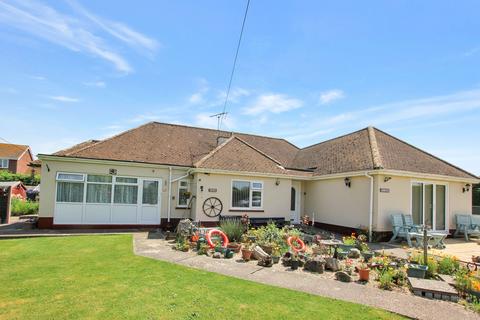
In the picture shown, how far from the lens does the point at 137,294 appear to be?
5.69m

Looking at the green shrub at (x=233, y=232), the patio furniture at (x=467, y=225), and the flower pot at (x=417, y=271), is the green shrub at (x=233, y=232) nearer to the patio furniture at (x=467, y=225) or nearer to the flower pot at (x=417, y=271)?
the flower pot at (x=417, y=271)

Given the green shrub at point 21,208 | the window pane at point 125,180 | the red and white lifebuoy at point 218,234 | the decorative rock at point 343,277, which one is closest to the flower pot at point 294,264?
the decorative rock at point 343,277

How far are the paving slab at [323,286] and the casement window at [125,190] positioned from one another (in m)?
5.65

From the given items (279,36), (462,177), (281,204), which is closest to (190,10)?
(279,36)

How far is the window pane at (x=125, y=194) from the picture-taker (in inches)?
582

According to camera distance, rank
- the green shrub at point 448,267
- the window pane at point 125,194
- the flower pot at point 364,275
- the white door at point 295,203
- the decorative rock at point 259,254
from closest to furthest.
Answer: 1. the flower pot at point 364,275
2. the green shrub at point 448,267
3. the decorative rock at point 259,254
4. the window pane at point 125,194
5. the white door at point 295,203

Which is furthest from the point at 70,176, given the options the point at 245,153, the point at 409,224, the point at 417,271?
the point at 409,224

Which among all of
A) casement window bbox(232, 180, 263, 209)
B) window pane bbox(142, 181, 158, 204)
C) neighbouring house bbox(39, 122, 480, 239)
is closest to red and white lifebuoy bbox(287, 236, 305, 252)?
neighbouring house bbox(39, 122, 480, 239)

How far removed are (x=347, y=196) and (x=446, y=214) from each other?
4.98 m

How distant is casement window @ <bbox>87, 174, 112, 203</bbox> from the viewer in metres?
14.4

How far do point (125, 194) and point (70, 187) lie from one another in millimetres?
2479

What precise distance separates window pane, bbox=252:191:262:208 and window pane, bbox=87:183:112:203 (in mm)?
7250

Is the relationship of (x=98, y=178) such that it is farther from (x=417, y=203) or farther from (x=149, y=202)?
(x=417, y=203)

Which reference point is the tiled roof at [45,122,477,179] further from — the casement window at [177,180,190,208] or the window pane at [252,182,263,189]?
the casement window at [177,180,190,208]
